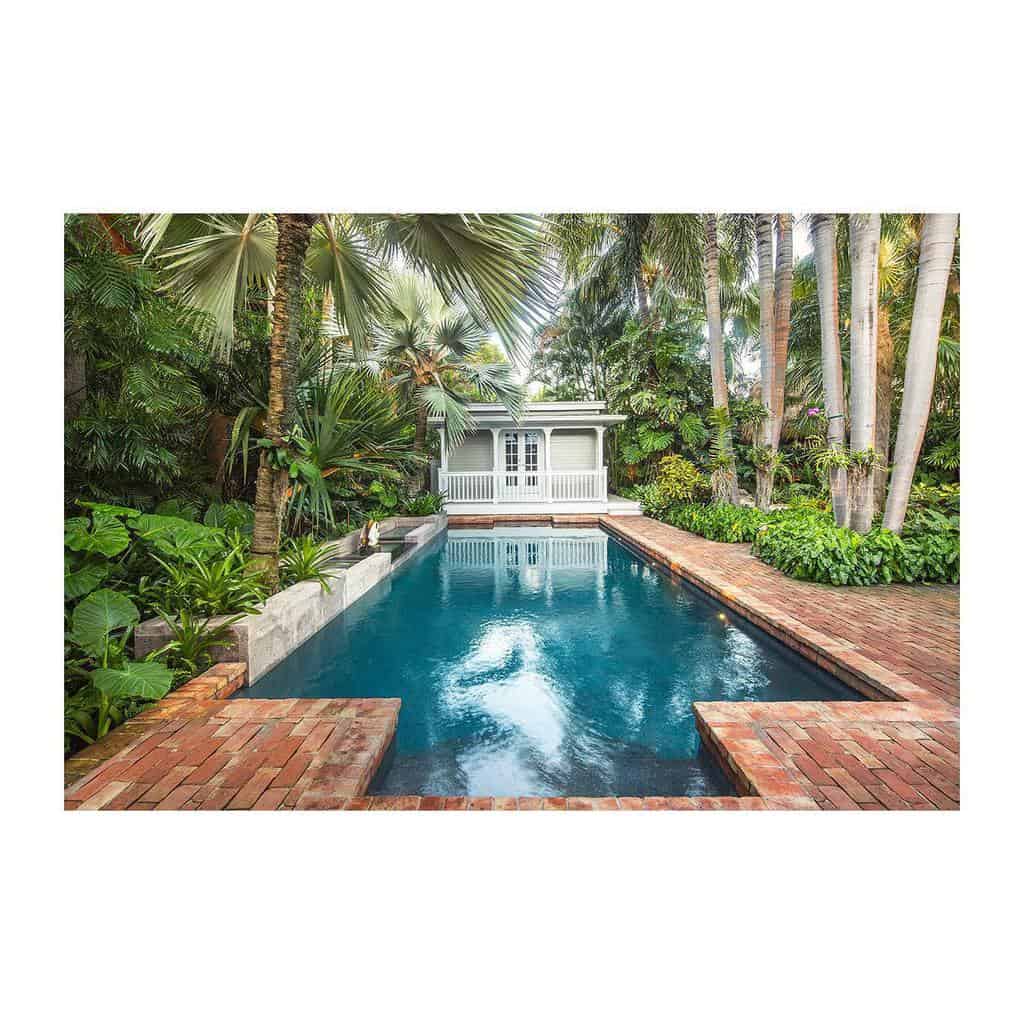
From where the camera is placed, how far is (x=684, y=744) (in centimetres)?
255

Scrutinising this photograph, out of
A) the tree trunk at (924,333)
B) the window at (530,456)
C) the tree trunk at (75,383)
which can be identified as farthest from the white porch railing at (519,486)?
the tree trunk at (75,383)

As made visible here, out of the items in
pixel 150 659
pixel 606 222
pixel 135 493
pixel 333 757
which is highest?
pixel 606 222

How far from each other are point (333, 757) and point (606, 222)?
40.8 ft

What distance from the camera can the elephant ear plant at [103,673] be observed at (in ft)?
7.29

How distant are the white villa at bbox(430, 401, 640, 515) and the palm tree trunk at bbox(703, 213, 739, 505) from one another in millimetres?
4308

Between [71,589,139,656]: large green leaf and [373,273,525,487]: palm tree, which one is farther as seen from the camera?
[373,273,525,487]: palm tree

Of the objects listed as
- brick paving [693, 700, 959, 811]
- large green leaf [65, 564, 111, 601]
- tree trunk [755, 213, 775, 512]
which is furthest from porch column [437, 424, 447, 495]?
brick paving [693, 700, 959, 811]

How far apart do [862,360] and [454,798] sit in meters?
6.23

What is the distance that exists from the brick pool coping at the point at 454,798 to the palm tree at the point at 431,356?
9.03 meters

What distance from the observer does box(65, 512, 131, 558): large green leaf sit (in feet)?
9.18

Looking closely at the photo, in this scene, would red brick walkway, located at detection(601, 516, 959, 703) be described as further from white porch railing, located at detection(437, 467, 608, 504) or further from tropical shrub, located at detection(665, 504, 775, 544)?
white porch railing, located at detection(437, 467, 608, 504)
